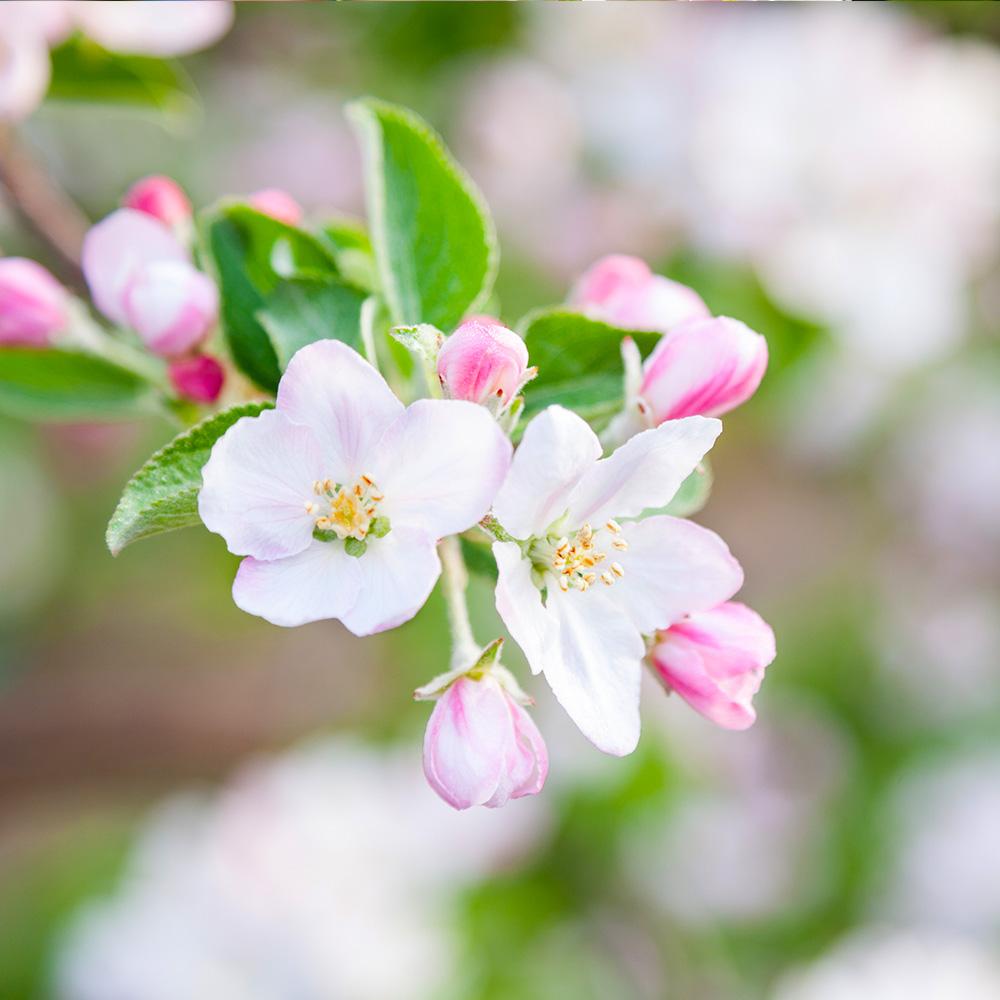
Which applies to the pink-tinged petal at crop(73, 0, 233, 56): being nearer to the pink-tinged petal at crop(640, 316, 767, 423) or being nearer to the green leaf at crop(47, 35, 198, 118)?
the green leaf at crop(47, 35, 198, 118)

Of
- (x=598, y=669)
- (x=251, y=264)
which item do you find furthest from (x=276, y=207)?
(x=598, y=669)

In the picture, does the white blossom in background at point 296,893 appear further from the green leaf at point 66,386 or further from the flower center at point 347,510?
the flower center at point 347,510

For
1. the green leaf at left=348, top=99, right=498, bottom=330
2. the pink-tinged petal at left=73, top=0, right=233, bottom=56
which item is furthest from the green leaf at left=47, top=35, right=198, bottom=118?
the green leaf at left=348, top=99, right=498, bottom=330

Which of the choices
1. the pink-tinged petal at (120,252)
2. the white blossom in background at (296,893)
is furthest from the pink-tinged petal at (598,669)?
the white blossom in background at (296,893)

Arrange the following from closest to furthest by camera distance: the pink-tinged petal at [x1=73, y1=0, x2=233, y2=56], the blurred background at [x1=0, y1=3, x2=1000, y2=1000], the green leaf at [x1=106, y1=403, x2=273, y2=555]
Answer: the green leaf at [x1=106, y1=403, x2=273, y2=555] < the pink-tinged petal at [x1=73, y1=0, x2=233, y2=56] < the blurred background at [x1=0, y1=3, x2=1000, y2=1000]

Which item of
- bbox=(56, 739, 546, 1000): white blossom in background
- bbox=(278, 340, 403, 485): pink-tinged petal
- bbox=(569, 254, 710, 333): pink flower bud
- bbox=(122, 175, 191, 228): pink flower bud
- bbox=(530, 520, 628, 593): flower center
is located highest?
bbox=(278, 340, 403, 485): pink-tinged petal

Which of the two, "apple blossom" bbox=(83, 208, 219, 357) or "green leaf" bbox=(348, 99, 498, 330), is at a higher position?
"green leaf" bbox=(348, 99, 498, 330)
